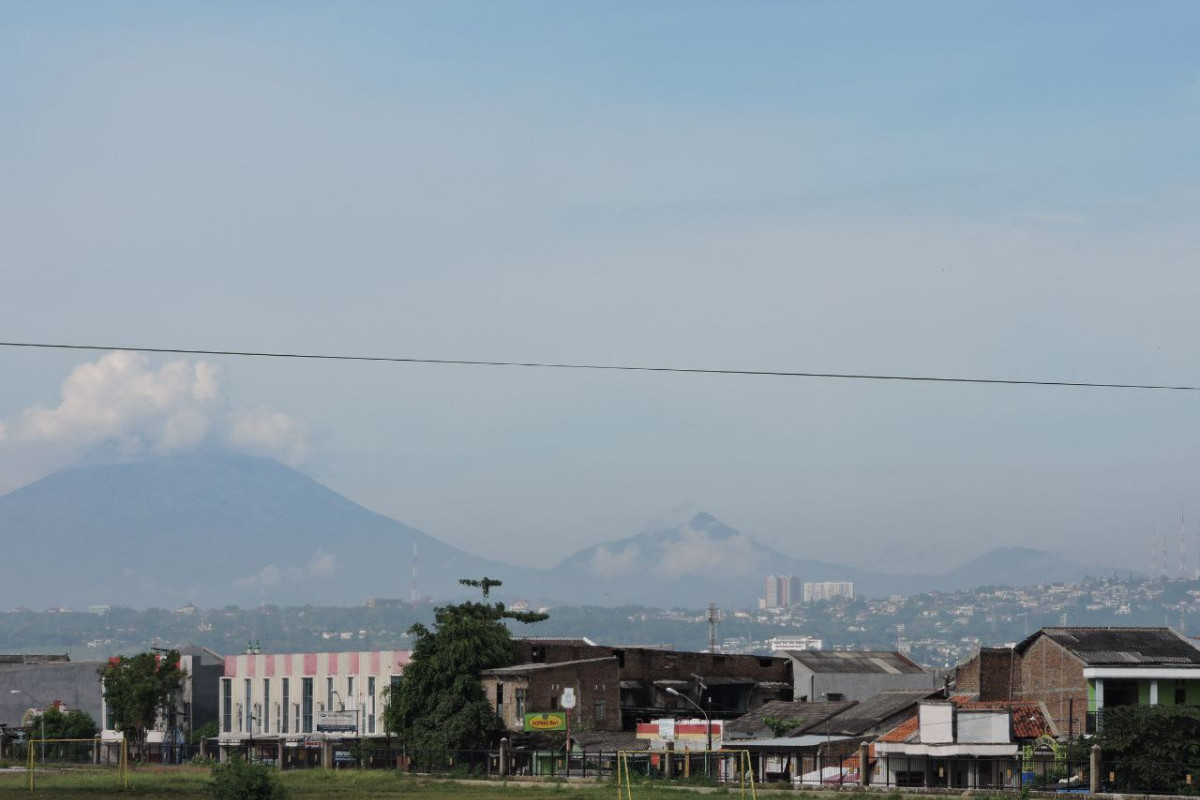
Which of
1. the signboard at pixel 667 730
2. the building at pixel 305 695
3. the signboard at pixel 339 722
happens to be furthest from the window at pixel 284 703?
the signboard at pixel 667 730

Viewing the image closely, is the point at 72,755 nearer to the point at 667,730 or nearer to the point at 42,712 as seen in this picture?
the point at 42,712

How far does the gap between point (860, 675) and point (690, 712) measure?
14769 millimetres

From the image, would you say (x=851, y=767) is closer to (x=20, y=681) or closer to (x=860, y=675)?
(x=860, y=675)

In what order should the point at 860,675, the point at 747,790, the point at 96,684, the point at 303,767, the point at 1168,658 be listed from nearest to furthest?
the point at 747,790 → the point at 1168,658 → the point at 303,767 → the point at 860,675 → the point at 96,684

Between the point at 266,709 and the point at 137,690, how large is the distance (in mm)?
9613

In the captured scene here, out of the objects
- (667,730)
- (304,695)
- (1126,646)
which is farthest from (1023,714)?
(304,695)

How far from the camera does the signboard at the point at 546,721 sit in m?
96.0

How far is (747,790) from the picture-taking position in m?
73.0

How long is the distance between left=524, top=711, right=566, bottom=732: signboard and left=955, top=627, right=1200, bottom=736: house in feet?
77.4

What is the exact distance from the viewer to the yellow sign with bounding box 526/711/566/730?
96.0 m

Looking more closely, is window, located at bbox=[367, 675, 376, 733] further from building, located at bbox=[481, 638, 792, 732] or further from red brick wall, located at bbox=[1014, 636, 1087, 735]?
red brick wall, located at bbox=[1014, 636, 1087, 735]

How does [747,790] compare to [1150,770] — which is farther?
[747,790]

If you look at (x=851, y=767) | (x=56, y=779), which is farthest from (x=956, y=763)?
(x=56, y=779)

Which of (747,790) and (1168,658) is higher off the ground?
(1168,658)
